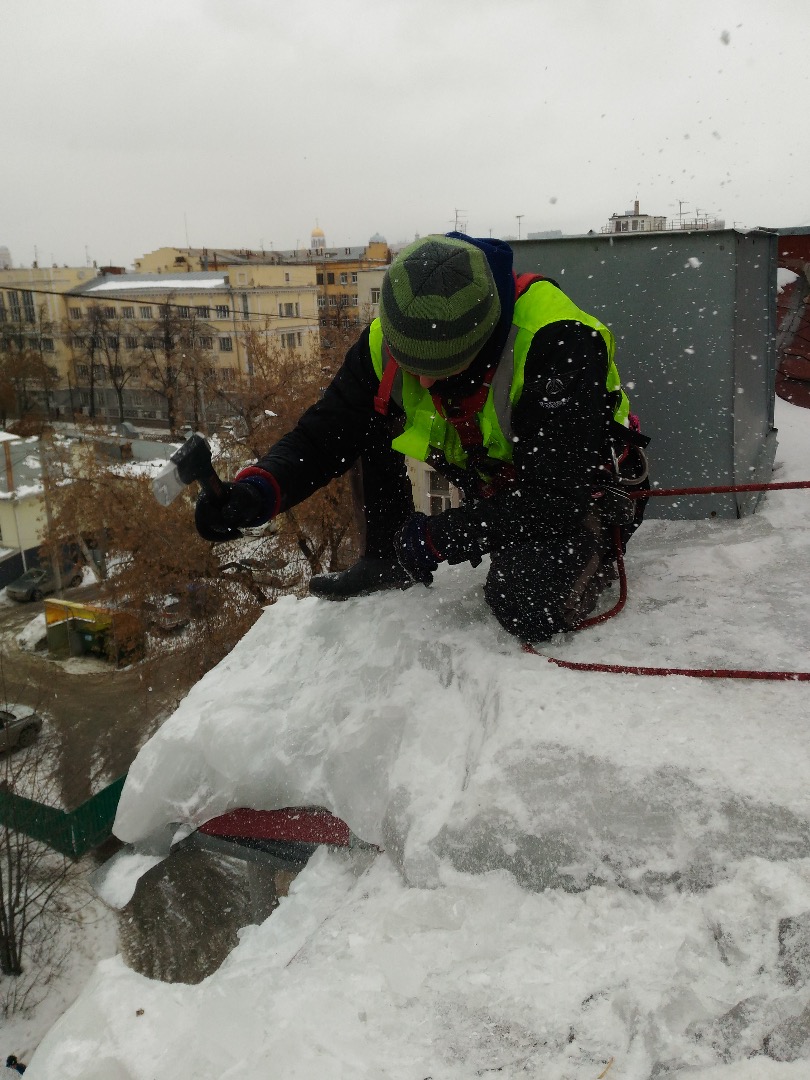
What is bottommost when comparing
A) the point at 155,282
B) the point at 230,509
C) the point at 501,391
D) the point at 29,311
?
the point at 230,509

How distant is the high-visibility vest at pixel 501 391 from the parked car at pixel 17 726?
12938 millimetres

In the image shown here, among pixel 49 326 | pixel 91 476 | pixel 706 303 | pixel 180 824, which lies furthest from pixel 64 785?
pixel 49 326

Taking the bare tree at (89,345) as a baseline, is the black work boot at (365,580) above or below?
below

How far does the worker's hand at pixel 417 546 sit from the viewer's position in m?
2.45

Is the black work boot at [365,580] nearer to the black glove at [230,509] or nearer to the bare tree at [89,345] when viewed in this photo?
the black glove at [230,509]

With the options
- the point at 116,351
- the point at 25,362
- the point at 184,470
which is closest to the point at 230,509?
the point at 184,470

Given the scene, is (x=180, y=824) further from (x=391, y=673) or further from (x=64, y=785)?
(x=64, y=785)

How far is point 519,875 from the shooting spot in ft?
5.10

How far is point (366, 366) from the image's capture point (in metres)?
2.62

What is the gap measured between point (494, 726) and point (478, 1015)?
2.21 feet

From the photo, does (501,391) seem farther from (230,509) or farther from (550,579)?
(230,509)

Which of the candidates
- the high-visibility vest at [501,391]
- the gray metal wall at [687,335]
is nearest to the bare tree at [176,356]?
the gray metal wall at [687,335]

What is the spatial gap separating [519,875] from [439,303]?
139cm

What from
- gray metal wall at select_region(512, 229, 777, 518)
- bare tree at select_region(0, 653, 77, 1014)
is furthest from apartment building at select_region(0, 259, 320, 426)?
gray metal wall at select_region(512, 229, 777, 518)
